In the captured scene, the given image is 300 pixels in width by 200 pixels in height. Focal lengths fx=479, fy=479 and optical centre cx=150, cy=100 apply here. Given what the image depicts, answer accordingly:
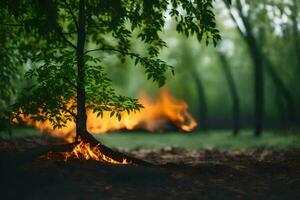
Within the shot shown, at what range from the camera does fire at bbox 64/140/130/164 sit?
473 inches

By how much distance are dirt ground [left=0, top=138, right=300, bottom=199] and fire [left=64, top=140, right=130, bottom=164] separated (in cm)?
42

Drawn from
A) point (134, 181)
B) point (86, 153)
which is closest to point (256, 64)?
point (86, 153)

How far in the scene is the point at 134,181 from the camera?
10.5 metres

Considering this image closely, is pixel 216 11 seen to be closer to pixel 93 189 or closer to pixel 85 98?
pixel 85 98

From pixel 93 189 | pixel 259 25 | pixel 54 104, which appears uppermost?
pixel 259 25

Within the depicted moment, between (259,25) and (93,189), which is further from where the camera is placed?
(259,25)

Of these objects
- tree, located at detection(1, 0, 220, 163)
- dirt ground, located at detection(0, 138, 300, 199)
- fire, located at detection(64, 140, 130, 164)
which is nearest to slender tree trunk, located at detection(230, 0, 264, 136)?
tree, located at detection(1, 0, 220, 163)

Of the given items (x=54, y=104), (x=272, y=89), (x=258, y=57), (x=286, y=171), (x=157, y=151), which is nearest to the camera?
(x=54, y=104)

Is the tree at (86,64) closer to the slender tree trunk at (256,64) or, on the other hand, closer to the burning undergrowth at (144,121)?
the burning undergrowth at (144,121)

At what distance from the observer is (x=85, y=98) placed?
12023 millimetres

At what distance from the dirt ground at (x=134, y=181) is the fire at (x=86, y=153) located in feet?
1.39

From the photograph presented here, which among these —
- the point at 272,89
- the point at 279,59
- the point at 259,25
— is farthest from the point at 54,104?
the point at 272,89

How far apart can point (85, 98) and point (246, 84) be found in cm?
3704

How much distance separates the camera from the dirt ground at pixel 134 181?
9523mm
